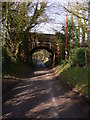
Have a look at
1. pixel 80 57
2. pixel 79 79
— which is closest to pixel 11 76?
pixel 79 79

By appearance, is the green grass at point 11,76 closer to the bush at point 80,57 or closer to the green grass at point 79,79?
the green grass at point 79,79

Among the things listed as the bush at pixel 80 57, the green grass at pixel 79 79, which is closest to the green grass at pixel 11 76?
the green grass at pixel 79 79

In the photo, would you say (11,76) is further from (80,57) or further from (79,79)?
(80,57)

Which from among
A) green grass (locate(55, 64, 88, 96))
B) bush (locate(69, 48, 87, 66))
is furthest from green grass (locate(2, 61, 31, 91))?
bush (locate(69, 48, 87, 66))

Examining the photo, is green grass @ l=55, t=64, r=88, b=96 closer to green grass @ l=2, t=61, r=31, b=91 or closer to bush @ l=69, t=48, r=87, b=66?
bush @ l=69, t=48, r=87, b=66

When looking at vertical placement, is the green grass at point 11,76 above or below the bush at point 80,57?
below

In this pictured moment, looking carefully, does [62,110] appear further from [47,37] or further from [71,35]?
[47,37]

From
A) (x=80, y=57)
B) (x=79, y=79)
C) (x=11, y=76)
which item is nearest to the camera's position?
(x=79, y=79)

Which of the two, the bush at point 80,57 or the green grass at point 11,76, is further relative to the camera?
the bush at point 80,57

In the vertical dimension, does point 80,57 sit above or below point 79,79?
above

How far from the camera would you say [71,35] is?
96.1 feet

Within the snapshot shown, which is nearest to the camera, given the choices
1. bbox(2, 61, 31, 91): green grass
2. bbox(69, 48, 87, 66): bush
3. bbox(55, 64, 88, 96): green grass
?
bbox(55, 64, 88, 96): green grass

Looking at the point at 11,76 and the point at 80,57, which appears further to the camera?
the point at 80,57

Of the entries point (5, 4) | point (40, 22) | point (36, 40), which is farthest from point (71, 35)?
point (5, 4)
